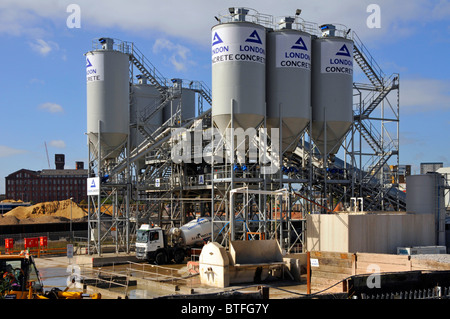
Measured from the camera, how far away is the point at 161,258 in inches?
1399

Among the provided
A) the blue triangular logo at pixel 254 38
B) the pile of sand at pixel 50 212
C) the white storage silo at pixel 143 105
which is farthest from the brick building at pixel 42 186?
the blue triangular logo at pixel 254 38

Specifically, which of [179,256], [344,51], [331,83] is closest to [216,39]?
[331,83]

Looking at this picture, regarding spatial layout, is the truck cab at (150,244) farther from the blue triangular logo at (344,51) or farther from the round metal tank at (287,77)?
the blue triangular logo at (344,51)

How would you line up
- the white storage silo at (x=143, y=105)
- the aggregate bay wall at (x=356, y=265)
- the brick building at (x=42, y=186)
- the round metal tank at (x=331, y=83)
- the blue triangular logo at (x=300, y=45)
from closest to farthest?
the aggregate bay wall at (x=356, y=265) → the blue triangular logo at (x=300, y=45) → the round metal tank at (x=331, y=83) → the white storage silo at (x=143, y=105) → the brick building at (x=42, y=186)

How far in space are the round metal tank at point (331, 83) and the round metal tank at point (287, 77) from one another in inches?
94.3

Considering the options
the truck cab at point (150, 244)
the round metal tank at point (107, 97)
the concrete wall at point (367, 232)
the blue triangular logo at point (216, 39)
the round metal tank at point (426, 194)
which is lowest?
the truck cab at point (150, 244)

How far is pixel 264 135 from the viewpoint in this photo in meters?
35.8

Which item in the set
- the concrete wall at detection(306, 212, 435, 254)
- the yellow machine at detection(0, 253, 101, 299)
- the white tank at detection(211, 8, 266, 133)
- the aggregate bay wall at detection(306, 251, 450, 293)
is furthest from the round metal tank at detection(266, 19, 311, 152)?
the yellow machine at detection(0, 253, 101, 299)

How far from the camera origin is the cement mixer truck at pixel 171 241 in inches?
1394

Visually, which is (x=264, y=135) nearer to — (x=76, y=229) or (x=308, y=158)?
(x=308, y=158)

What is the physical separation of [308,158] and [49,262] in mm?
20041

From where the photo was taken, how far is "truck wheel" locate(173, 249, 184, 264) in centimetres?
3612

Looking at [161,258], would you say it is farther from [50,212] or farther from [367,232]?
[50,212]
